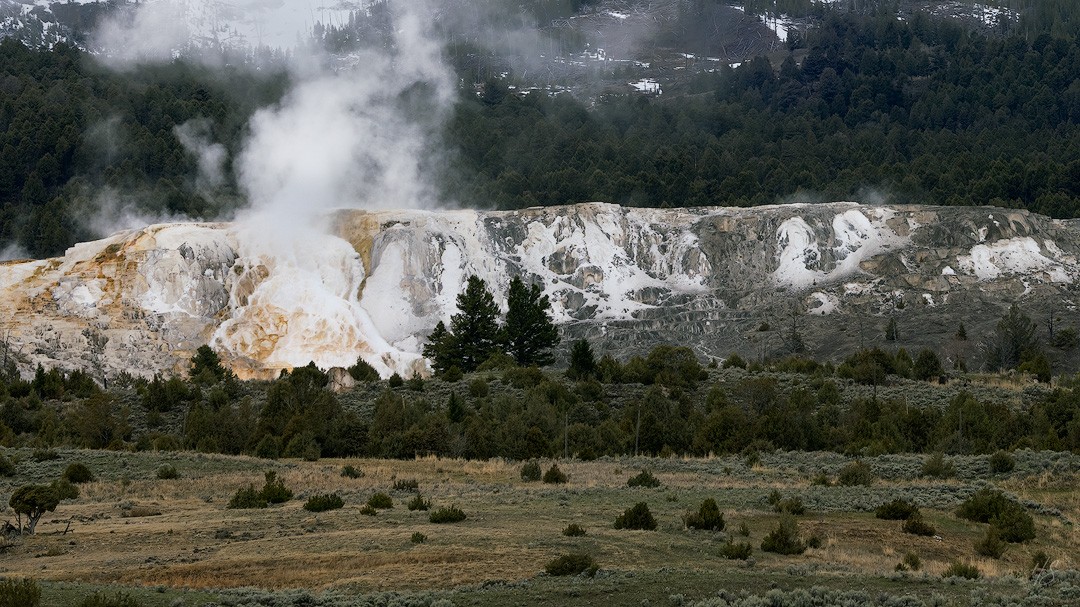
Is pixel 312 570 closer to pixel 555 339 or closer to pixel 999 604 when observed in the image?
pixel 999 604

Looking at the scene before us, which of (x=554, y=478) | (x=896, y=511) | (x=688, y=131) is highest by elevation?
(x=688, y=131)

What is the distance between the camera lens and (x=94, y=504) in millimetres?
22875

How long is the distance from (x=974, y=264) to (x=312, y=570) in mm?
62518

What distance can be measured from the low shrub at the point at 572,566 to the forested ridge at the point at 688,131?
79.0 meters

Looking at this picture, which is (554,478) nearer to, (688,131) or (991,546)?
(991,546)

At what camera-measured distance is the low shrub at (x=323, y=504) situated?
2138cm

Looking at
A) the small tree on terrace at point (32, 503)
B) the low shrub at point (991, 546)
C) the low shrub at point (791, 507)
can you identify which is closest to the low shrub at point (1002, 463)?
the low shrub at point (791, 507)

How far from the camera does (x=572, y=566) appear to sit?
614 inches

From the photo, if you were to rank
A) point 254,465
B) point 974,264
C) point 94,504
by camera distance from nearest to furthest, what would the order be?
point 94,504, point 254,465, point 974,264

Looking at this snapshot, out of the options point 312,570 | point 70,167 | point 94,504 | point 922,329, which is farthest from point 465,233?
point 312,570

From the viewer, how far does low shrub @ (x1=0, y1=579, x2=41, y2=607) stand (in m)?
12.7

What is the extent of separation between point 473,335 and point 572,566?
142 feet

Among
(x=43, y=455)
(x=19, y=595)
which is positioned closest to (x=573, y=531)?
(x=19, y=595)

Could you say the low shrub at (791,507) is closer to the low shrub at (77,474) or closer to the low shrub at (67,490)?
the low shrub at (67,490)
